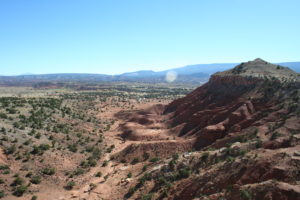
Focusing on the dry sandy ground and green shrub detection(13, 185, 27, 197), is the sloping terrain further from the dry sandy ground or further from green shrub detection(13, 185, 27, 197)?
green shrub detection(13, 185, 27, 197)

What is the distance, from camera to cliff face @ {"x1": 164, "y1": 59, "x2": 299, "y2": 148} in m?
29.5

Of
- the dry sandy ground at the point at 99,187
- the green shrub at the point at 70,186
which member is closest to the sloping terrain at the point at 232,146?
the dry sandy ground at the point at 99,187

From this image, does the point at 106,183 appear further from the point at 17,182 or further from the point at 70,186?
the point at 17,182

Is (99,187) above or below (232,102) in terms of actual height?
below

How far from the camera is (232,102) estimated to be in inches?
1513

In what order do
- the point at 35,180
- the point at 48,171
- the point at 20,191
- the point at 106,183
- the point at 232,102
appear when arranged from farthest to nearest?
the point at 232,102 → the point at 48,171 → the point at 106,183 → the point at 35,180 → the point at 20,191

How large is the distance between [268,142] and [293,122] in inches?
303

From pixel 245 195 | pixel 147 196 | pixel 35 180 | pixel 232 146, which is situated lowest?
pixel 35 180

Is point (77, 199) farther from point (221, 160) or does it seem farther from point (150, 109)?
point (150, 109)

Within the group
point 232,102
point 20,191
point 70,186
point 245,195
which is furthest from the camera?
point 232,102

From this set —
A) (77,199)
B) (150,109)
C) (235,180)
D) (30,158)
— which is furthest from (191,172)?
(150,109)

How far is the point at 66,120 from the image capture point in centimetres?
4209

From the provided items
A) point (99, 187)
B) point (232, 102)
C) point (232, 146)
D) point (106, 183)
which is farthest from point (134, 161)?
point (232, 102)

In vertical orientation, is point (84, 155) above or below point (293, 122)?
below
